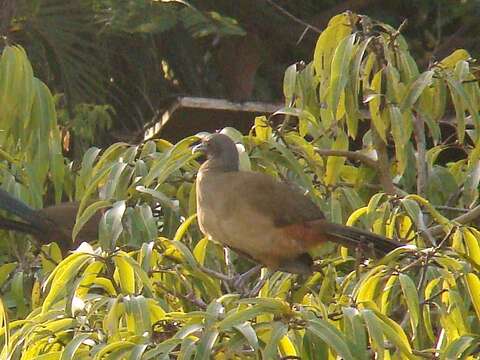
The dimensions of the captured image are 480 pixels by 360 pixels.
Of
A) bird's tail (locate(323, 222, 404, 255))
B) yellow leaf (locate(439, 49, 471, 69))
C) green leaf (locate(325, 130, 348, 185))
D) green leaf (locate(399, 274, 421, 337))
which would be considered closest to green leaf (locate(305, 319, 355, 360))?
green leaf (locate(399, 274, 421, 337))

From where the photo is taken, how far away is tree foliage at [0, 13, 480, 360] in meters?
3.43

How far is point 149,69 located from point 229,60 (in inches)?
22.1

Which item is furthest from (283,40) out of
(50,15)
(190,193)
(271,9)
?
(190,193)

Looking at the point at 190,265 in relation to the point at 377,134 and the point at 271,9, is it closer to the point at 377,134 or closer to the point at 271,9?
the point at 377,134

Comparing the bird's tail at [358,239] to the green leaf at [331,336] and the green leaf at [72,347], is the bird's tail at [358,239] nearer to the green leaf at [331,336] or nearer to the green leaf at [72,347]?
the green leaf at [331,336]

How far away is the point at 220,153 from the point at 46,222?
3.00 ft

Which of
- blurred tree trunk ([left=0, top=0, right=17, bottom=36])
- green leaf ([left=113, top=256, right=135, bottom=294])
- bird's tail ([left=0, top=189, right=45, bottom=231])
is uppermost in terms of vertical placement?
blurred tree trunk ([left=0, top=0, right=17, bottom=36])

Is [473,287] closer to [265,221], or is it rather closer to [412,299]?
[412,299]

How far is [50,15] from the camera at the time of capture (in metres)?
8.57

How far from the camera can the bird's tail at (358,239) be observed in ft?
14.2

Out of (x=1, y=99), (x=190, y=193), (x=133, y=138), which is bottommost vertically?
(x=133, y=138)

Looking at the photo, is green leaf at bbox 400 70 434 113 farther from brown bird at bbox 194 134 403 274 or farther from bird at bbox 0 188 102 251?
bird at bbox 0 188 102 251

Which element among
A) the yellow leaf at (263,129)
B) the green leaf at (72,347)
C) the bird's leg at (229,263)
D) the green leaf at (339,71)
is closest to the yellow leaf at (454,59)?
the green leaf at (339,71)

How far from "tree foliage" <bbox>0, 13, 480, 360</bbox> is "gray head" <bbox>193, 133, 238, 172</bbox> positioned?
4 centimetres
